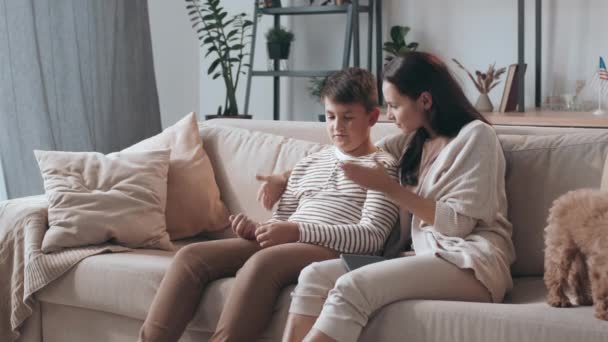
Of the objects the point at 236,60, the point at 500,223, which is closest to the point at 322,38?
the point at 236,60

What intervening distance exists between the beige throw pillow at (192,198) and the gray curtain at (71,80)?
1.30 meters

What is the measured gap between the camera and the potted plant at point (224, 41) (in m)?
4.48

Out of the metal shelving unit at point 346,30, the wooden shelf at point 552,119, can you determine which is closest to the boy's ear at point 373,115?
the wooden shelf at point 552,119

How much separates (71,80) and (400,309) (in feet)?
8.37

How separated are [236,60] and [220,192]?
189 cm

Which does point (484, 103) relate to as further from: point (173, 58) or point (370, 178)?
point (370, 178)

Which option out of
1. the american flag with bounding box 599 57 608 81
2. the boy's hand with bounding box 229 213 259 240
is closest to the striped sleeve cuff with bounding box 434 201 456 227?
the boy's hand with bounding box 229 213 259 240

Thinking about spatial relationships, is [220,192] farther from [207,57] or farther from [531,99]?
[207,57]

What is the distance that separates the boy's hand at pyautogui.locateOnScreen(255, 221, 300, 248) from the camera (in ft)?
7.06

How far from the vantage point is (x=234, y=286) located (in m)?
2.02

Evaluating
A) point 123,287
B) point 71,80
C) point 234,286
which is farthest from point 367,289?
point 71,80

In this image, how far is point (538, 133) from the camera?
7.86 ft

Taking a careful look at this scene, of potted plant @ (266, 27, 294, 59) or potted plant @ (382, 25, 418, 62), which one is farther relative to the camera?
potted plant @ (266, 27, 294, 59)

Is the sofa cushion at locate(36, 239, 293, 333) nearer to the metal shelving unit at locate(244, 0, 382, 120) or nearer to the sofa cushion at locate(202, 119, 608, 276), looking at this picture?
the sofa cushion at locate(202, 119, 608, 276)
